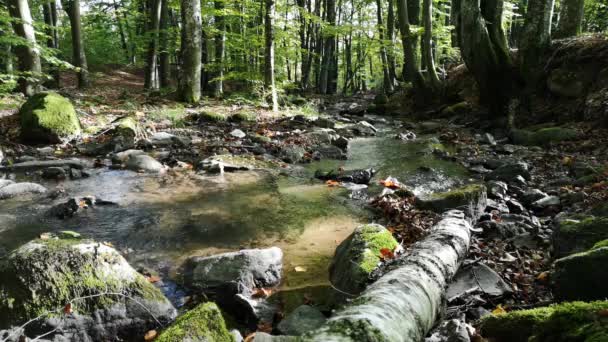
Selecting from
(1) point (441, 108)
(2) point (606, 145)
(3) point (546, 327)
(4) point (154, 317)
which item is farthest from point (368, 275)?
(1) point (441, 108)

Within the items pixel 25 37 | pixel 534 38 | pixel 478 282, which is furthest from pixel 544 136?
pixel 25 37

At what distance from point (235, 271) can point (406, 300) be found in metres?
1.89

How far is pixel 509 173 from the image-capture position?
24.6 ft

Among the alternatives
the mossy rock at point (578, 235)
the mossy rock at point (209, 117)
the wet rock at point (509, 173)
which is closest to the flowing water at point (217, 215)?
the wet rock at point (509, 173)

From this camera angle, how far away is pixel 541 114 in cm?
1186

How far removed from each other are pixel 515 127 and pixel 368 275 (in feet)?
33.9

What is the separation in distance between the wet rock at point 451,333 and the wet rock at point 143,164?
21.0 feet

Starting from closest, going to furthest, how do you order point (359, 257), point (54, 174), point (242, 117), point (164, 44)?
point (359, 257) → point (54, 174) → point (242, 117) → point (164, 44)

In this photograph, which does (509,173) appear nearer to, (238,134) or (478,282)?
(478,282)

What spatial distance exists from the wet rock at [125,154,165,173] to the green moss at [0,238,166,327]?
4.61 m

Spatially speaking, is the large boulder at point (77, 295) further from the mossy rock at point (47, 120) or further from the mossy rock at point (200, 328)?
the mossy rock at point (47, 120)

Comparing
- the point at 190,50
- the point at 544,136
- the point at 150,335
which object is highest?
the point at 190,50

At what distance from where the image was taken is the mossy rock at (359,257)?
3.72m

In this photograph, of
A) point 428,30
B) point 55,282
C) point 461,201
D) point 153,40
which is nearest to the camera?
point 55,282
